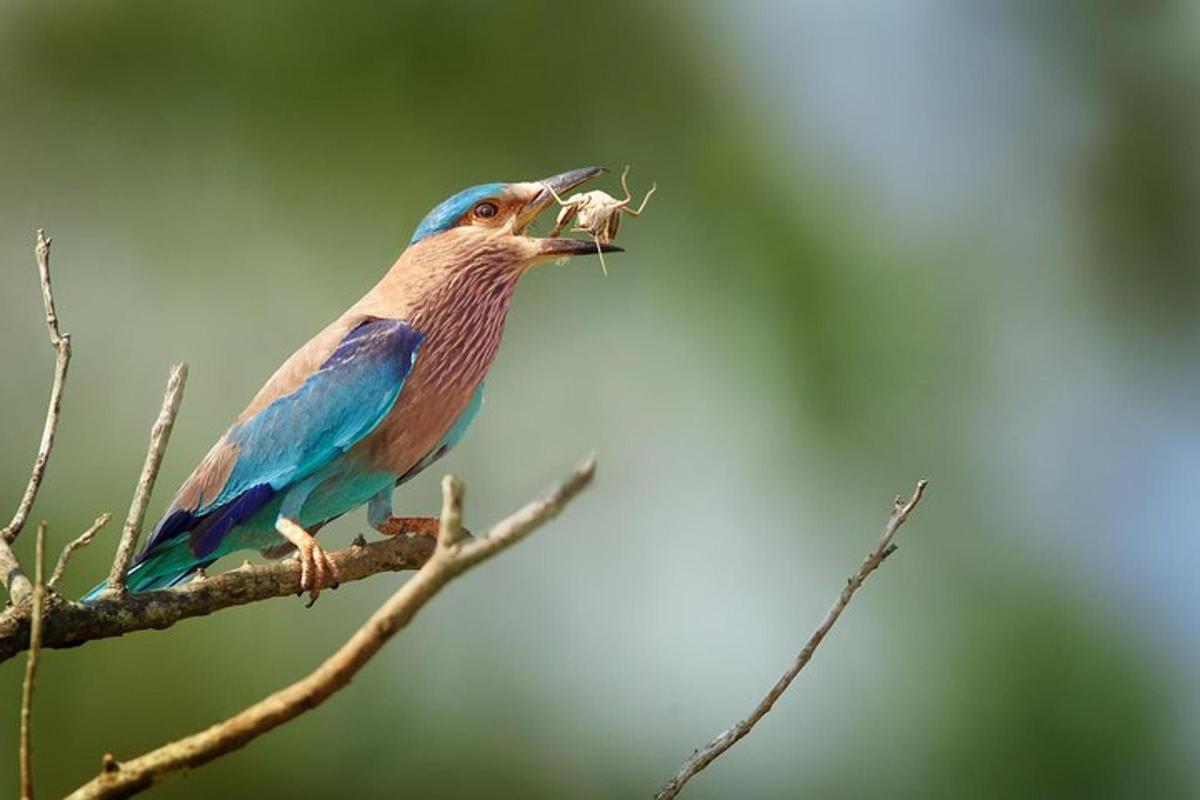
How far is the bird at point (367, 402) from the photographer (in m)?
2.81

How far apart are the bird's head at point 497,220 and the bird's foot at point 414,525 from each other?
50 centimetres

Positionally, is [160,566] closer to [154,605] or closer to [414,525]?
[154,605]

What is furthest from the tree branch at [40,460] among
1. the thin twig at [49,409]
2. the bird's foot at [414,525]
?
the bird's foot at [414,525]

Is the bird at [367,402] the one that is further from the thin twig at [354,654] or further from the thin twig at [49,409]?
the thin twig at [354,654]

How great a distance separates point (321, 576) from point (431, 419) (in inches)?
15.3

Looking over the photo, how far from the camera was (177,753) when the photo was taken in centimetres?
202

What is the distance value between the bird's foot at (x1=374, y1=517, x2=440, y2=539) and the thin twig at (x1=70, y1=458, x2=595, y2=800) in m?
1.01

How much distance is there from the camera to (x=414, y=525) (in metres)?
3.07

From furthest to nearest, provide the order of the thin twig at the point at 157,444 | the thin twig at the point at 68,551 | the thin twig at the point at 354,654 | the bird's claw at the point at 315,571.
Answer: the bird's claw at the point at 315,571 < the thin twig at the point at 68,551 < the thin twig at the point at 157,444 < the thin twig at the point at 354,654

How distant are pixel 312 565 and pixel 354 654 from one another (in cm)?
94

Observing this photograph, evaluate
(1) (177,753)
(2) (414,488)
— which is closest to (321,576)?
(1) (177,753)

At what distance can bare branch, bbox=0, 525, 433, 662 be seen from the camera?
96.7 inches

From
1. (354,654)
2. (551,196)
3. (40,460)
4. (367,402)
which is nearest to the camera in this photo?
(354,654)

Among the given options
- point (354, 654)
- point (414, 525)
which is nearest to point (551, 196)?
point (414, 525)
